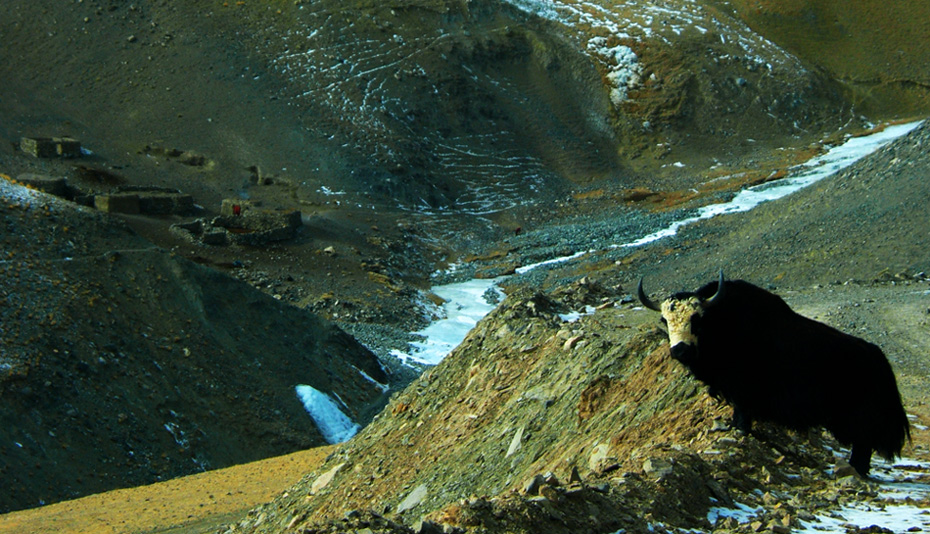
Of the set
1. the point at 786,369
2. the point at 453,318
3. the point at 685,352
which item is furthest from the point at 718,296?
the point at 453,318

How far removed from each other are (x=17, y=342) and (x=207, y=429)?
374 cm

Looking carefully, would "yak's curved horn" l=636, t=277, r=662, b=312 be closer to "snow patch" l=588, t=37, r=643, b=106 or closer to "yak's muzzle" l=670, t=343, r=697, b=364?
"yak's muzzle" l=670, t=343, r=697, b=364

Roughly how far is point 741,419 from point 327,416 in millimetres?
14506

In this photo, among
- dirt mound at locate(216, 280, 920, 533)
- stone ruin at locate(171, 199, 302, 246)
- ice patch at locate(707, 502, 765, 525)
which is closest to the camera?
dirt mound at locate(216, 280, 920, 533)

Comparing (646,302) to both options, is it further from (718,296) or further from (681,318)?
(718,296)

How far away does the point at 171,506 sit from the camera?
48.0 feet

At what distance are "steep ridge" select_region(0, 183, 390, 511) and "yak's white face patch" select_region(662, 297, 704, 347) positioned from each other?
11.5m

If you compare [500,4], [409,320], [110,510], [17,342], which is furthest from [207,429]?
[500,4]

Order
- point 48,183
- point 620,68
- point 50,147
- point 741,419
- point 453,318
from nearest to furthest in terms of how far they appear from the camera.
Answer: point 741,419
point 453,318
point 48,183
point 50,147
point 620,68

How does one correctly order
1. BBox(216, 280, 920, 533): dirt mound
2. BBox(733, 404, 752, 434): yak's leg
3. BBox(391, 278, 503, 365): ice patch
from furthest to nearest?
BBox(391, 278, 503, 365): ice patch → BBox(733, 404, 752, 434): yak's leg → BBox(216, 280, 920, 533): dirt mound

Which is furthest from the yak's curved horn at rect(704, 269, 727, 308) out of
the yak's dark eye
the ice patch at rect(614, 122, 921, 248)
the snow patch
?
the snow patch

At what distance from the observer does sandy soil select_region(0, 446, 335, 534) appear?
13.8 metres

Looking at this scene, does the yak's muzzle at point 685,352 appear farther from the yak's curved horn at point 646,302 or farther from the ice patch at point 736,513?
the ice patch at point 736,513

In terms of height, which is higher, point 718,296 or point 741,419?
point 718,296
